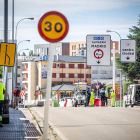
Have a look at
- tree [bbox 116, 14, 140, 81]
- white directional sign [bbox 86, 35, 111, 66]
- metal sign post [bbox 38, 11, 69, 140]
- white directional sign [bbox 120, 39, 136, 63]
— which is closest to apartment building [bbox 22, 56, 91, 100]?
tree [bbox 116, 14, 140, 81]

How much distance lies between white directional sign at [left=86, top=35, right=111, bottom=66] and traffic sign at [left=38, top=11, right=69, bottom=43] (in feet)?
60.9

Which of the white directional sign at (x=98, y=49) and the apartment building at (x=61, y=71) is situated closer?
the white directional sign at (x=98, y=49)

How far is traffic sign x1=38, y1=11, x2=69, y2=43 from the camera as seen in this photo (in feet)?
20.1

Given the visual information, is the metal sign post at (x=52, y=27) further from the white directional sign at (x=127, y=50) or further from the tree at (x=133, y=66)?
Result: the tree at (x=133, y=66)

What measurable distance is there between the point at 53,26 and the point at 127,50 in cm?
2161

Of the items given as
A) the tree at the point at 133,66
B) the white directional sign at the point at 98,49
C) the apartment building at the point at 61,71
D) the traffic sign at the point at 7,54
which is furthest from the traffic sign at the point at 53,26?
the apartment building at the point at 61,71

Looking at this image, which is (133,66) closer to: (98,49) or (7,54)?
(98,49)

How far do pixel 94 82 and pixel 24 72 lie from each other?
21535mm

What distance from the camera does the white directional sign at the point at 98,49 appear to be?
24766mm

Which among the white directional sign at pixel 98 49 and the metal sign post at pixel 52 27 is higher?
the white directional sign at pixel 98 49

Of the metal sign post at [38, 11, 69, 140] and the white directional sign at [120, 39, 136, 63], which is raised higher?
the white directional sign at [120, 39, 136, 63]

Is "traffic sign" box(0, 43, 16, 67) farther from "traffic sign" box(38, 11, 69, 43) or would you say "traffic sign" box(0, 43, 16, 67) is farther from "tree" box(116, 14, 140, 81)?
"tree" box(116, 14, 140, 81)

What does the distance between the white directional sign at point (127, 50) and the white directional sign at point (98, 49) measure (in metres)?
1.87

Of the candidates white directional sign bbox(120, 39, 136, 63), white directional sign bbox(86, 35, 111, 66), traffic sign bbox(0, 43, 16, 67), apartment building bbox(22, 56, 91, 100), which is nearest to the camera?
traffic sign bbox(0, 43, 16, 67)
